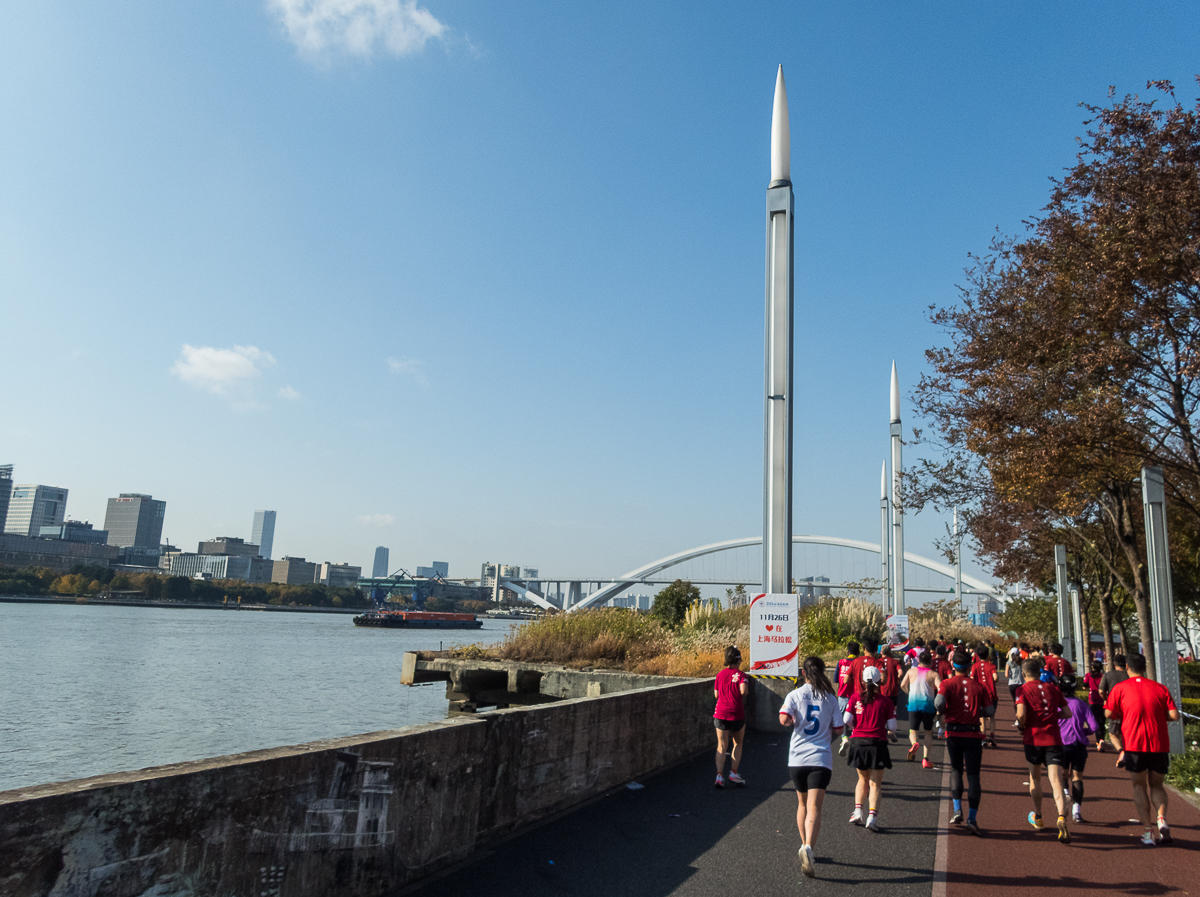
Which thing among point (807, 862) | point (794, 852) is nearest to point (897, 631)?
point (794, 852)

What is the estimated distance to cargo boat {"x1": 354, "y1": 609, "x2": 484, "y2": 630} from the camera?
416ft

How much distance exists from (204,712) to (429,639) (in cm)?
7352

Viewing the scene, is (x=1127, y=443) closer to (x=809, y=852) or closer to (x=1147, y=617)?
(x=1147, y=617)

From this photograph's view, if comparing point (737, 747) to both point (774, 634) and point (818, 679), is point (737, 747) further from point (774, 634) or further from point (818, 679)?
point (774, 634)

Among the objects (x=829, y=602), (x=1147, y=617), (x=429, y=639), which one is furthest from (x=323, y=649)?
(x=1147, y=617)

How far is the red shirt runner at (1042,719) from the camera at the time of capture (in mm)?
8398

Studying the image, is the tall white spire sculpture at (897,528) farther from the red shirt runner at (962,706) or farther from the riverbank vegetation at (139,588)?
the riverbank vegetation at (139,588)

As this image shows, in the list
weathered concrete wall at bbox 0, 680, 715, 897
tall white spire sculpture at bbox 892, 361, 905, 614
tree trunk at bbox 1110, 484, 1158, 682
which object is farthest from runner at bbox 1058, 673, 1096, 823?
tall white spire sculpture at bbox 892, 361, 905, 614

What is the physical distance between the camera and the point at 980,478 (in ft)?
74.2

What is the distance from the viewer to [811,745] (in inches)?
268

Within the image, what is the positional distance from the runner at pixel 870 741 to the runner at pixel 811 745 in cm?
126

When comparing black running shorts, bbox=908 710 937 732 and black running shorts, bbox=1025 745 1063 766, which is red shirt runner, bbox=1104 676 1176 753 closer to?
black running shorts, bbox=1025 745 1063 766

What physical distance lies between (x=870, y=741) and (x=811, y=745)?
1.58 meters

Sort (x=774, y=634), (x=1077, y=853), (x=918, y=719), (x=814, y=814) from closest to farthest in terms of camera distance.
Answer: (x=814, y=814) < (x=1077, y=853) < (x=918, y=719) < (x=774, y=634)
